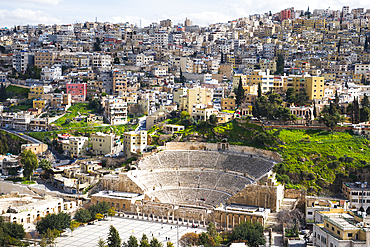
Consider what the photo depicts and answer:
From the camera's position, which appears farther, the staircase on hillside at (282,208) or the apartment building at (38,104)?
the apartment building at (38,104)

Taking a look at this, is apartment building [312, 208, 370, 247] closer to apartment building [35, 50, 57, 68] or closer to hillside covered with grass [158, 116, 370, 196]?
hillside covered with grass [158, 116, 370, 196]

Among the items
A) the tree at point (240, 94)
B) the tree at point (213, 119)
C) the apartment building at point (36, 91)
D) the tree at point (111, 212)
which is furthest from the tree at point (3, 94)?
the tree at point (111, 212)

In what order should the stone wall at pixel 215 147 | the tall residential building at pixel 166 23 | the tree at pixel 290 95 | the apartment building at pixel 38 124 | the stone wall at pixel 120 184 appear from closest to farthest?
the stone wall at pixel 120 184
the stone wall at pixel 215 147
the tree at pixel 290 95
the apartment building at pixel 38 124
the tall residential building at pixel 166 23

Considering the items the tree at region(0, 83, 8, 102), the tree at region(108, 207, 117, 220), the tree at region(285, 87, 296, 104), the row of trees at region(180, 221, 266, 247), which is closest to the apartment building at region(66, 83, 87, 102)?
the tree at region(0, 83, 8, 102)

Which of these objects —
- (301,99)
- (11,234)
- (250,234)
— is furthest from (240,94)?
(11,234)

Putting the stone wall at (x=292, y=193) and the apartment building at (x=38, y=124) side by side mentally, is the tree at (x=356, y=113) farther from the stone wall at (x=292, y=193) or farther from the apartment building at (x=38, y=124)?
the apartment building at (x=38, y=124)

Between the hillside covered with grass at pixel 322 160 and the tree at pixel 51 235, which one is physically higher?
the hillside covered with grass at pixel 322 160
